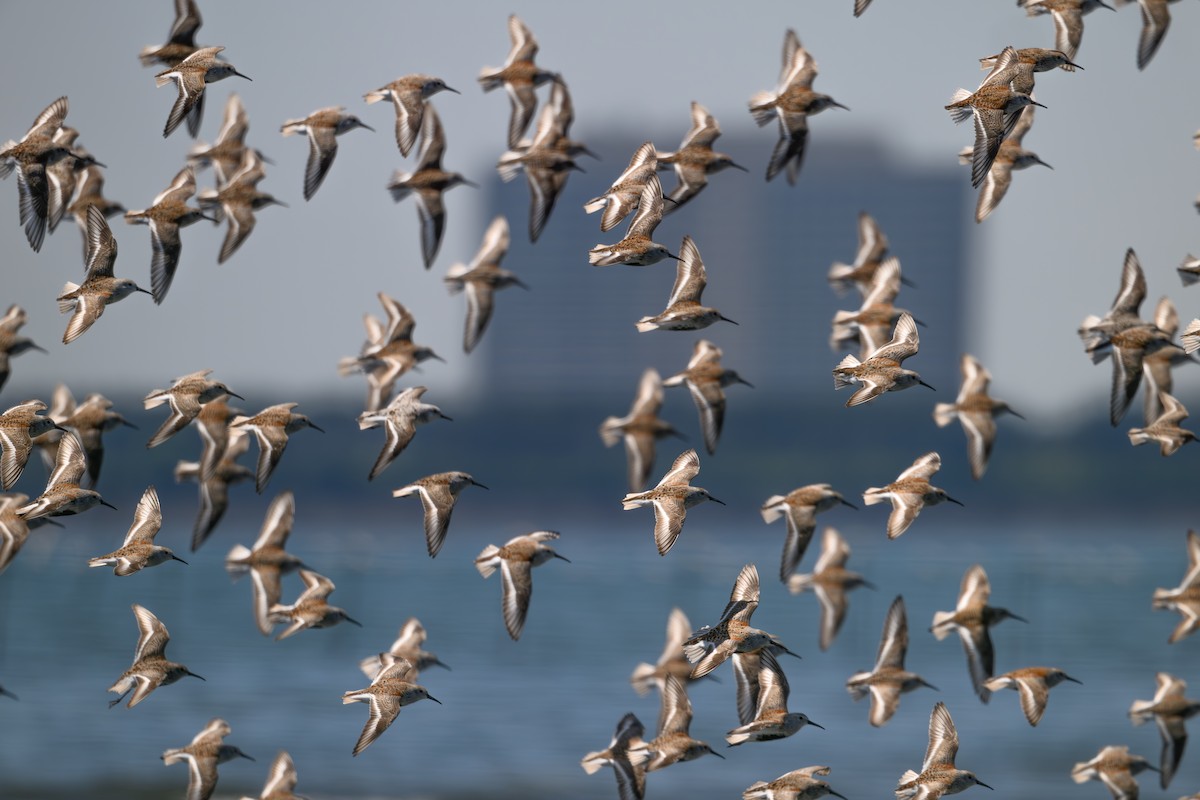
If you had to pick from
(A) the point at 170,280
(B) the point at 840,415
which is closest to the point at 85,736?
(A) the point at 170,280

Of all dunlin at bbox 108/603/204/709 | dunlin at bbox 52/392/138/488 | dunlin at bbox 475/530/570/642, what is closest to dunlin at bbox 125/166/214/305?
dunlin at bbox 52/392/138/488

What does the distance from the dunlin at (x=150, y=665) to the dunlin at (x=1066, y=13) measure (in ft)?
23.6

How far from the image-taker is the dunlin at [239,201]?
1480 centimetres

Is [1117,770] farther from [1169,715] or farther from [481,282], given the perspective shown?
[481,282]

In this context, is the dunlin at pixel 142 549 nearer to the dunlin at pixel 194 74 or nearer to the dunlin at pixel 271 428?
the dunlin at pixel 271 428

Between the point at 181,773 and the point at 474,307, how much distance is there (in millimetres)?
14312

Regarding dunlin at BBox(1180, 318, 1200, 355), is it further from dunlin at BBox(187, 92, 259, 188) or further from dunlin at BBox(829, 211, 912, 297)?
dunlin at BBox(187, 92, 259, 188)

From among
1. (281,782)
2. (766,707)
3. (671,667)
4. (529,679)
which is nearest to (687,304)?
(766,707)

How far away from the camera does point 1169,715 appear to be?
45.3ft

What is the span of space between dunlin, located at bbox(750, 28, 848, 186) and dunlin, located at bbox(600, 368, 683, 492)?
135 inches

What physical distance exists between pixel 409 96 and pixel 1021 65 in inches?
199

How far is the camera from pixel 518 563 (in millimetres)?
13336

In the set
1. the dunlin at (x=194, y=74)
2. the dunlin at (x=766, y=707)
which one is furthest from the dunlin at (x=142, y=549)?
the dunlin at (x=766, y=707)

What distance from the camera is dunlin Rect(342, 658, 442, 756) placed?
12234mm
